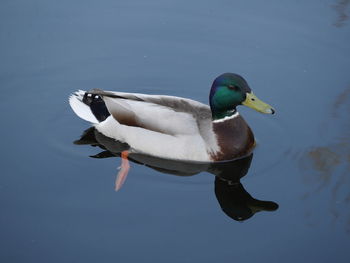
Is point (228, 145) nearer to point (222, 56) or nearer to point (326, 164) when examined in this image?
point (326, 164)

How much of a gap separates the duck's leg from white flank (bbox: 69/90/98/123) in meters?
0.71

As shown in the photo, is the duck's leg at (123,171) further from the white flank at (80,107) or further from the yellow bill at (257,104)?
the yellow bill at (257,104)

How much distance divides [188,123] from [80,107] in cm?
143

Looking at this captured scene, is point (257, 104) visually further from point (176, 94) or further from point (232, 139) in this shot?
point (176, 94)

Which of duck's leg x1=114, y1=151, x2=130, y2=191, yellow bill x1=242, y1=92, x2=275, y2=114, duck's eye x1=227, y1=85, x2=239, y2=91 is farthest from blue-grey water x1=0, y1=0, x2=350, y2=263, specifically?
duck's eye x1=227, y1=85, x2=239, y2=91

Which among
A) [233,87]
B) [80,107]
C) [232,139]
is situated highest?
[233,87]

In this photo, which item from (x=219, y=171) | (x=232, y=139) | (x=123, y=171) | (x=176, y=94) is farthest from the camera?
(x=176, y=94)

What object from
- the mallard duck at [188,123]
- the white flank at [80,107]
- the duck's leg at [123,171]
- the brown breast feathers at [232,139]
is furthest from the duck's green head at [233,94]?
the white flank at [80,107]

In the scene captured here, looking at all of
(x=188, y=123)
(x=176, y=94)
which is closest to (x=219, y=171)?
(x=188, y=123)

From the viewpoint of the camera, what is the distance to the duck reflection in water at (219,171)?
6.27m

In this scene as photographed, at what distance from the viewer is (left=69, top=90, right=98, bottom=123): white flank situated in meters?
7.54

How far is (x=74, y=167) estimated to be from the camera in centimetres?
680

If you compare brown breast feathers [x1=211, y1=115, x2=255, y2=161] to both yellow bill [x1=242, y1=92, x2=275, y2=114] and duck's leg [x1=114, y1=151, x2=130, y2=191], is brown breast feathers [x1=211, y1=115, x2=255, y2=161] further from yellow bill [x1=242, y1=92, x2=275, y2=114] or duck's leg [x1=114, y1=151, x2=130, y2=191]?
duck's leg [x1=114, y1=151, x2=130, y2=191]

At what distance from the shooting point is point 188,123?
695cm
